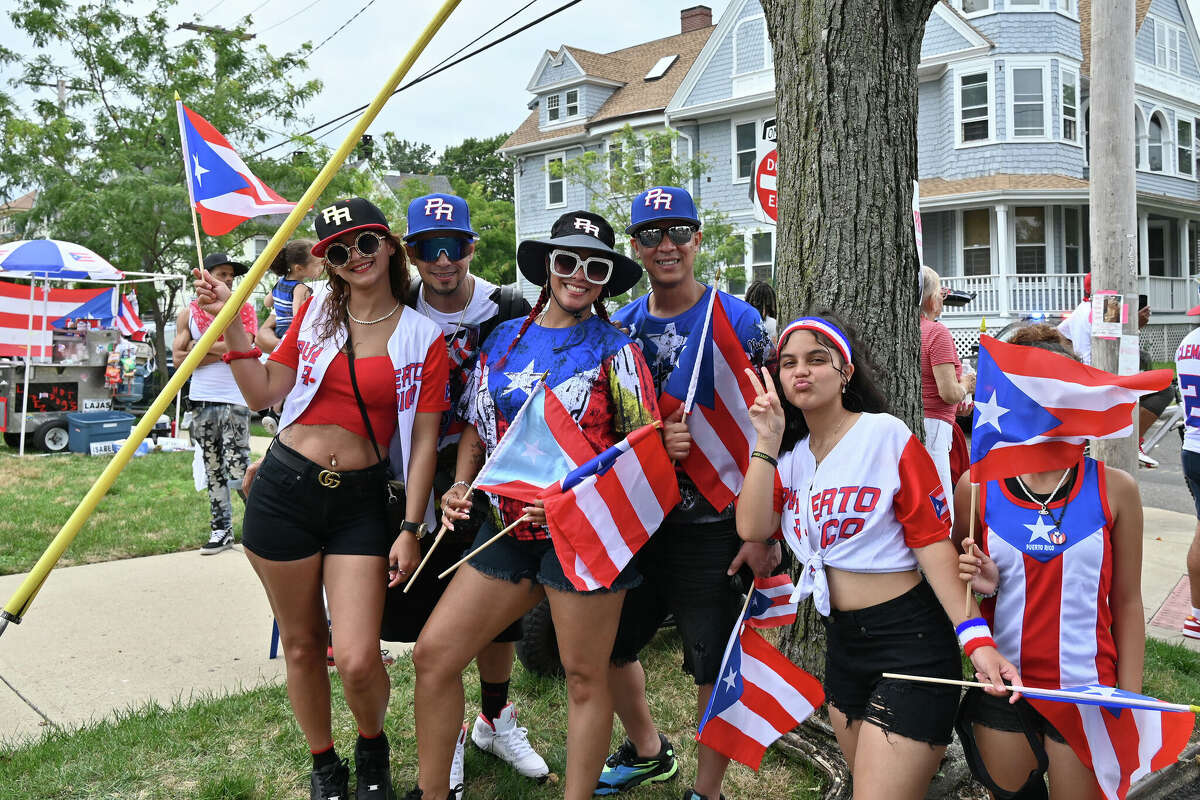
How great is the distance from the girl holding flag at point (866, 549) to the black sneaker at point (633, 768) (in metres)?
1.06

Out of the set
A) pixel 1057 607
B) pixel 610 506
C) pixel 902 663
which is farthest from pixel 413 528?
pixel 1057 607

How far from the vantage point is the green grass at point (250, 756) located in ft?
11.9

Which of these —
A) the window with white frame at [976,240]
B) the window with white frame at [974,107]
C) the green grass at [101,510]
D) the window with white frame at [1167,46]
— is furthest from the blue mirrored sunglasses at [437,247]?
the window with white frame at [1167,46]

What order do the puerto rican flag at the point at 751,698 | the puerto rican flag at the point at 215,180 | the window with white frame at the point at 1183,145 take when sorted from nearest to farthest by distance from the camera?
the puerto rican flag at the point at 751,698 < the puerto rican flag at the point at 215,180 < the window with white frame at the point at 1183,145

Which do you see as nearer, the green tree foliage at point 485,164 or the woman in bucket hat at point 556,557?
the woman in bucket hat at point 556,557

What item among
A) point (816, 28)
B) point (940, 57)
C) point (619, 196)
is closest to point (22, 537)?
point (816, 28)

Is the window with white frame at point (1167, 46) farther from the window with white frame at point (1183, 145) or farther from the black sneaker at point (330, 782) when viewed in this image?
the black sneaker at point (330, 782)

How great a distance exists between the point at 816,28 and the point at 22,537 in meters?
7.33

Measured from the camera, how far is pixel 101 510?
8.84 m

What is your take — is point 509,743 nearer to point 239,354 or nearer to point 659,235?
point 239,354

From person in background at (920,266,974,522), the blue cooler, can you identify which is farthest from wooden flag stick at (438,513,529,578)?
the blue cooler

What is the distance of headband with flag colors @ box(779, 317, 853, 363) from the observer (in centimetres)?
287

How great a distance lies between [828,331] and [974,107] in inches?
892

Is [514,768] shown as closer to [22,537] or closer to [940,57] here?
[22,537]
